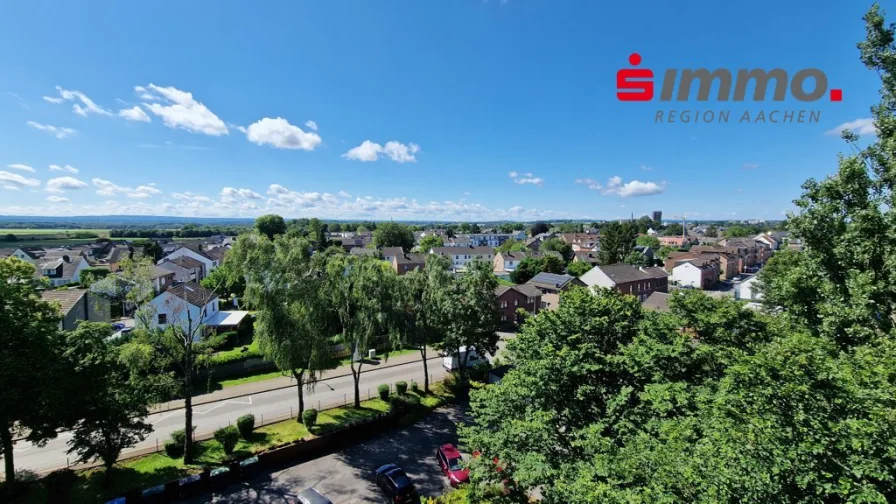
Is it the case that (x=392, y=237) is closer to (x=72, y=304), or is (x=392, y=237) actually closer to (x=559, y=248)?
(x=559, y=248)

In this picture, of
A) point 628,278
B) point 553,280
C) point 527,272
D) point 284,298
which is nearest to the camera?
point 284,298

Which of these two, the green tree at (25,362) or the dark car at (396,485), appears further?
the dark car at (396,485)

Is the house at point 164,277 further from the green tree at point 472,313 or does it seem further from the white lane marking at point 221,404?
the green tree at point 472,313

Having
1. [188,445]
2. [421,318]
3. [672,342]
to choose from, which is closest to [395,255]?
[421,318]

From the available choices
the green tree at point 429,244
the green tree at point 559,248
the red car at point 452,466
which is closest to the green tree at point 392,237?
the green tree at point 429,244

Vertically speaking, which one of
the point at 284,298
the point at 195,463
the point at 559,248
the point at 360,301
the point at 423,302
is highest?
the point at 284,298

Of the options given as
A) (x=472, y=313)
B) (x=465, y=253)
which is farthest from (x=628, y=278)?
(x=465, y=253)

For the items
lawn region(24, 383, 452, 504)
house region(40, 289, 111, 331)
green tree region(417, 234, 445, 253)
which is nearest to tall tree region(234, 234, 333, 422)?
lawn region(24, 383, 452, 504)
